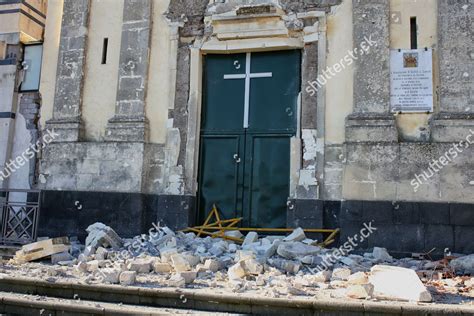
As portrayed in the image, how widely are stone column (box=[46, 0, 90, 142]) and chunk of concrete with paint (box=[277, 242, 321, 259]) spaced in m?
5.15

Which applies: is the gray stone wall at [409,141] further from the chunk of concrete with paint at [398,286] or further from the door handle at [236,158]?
the chunk of concrete with paint at [398,286]

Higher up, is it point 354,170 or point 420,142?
point 420,142

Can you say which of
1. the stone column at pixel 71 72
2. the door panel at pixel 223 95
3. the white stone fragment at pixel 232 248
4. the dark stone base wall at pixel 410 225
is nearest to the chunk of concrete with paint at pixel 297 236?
the dark stone base wall at pixel 410 225

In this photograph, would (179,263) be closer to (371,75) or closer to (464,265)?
(464,265)

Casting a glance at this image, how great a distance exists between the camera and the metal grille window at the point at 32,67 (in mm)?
11289

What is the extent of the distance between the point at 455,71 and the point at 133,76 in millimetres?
6203

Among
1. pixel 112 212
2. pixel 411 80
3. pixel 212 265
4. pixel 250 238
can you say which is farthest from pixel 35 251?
pixel 411 80

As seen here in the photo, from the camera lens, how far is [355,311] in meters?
4.89

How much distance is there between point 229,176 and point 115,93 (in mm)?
3049

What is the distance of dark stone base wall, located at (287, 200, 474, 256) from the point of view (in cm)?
775

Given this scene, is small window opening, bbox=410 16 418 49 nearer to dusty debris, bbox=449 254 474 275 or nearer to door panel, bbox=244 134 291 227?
door panel, bbox=244 134 291 227

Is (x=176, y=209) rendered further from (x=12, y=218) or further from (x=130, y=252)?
(x=12, y=218)

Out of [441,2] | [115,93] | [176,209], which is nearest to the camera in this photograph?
[441,2]

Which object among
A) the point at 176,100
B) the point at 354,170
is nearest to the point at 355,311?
the point at 354,170
